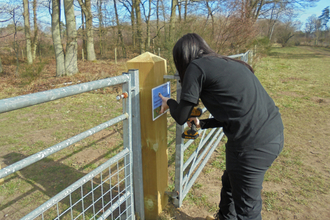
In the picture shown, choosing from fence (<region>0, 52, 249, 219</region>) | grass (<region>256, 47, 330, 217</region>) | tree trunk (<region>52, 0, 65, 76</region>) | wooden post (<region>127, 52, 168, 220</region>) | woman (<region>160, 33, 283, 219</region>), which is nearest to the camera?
fence (<region>0, 52, 249, 219</region>)

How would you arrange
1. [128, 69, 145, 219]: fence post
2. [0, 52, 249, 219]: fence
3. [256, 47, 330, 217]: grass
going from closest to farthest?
[0, 52, 249, 219]: fence, [128, 69, 145, 219]: fence post, [256, 47, 330, 217]: grass

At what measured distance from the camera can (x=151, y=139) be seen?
207 centimetres

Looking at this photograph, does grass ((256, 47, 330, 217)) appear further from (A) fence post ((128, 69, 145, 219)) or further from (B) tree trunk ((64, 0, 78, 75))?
(B) tree trunk ((64, 0, 78, 75))

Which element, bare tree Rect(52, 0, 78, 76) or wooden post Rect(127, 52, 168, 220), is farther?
bare tree Rect(52, 0, 78, 76)

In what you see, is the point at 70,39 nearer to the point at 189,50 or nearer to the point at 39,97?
the point at 189,50

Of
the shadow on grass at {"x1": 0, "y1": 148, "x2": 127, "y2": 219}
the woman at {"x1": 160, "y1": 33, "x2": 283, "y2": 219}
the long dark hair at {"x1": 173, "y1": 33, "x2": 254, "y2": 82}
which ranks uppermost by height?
the long dark hair at {"x1": 173, "y1": 33, "x2": 254, "y2": 82}

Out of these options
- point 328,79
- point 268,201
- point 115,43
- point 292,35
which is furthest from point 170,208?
point 292,35

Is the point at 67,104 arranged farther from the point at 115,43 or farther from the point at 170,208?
the point at 115,43

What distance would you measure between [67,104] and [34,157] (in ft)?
21.3

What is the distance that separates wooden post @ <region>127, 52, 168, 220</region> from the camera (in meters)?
1.89

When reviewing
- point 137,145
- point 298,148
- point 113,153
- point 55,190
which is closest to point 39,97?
point 137,145

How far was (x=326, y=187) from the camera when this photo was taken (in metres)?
3.05

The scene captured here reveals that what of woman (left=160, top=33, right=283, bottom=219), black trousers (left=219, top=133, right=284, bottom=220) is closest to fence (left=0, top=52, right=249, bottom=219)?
woman (left=160, top=33, right=283, bottom=219)

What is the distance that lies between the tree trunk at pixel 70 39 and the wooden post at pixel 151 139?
10.7 metres
